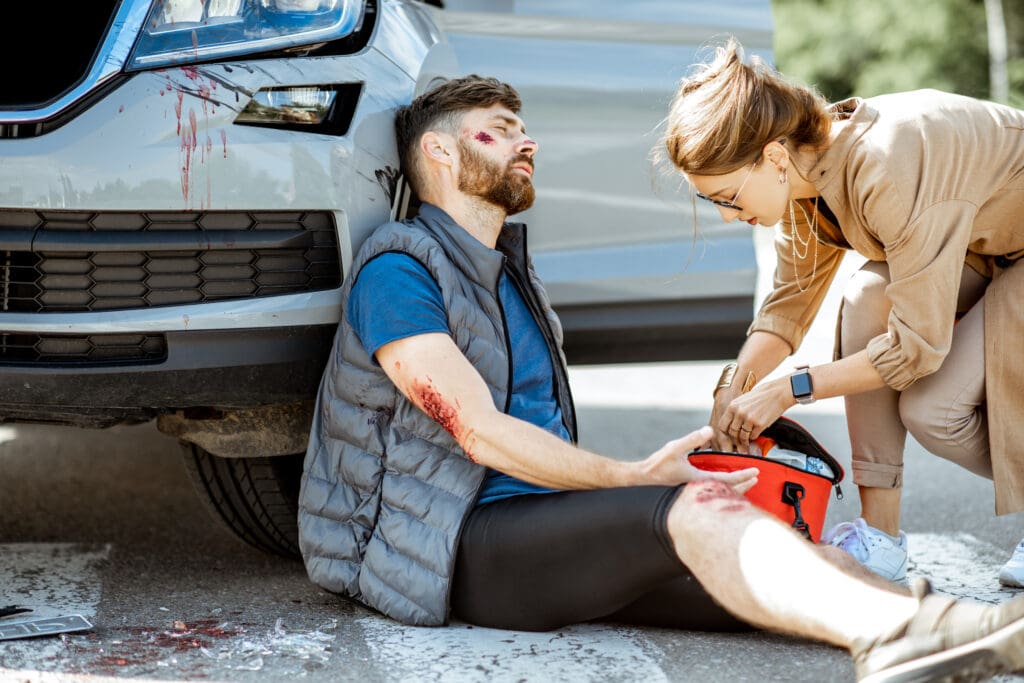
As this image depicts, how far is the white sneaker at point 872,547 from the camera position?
2.73 m

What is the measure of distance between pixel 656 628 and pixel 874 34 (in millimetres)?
18434

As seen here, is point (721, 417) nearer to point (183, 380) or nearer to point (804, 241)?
point (804, 241)

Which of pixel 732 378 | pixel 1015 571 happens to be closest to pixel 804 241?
pixel 732 378

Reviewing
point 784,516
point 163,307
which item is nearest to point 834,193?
point 784,516

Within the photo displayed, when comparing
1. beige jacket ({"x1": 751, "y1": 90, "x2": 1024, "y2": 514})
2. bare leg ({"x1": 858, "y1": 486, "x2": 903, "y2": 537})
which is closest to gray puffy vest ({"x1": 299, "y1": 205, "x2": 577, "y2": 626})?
beige jacket ({"x1": 751, "y1": 90, "x2": 1024, "y2": 514})

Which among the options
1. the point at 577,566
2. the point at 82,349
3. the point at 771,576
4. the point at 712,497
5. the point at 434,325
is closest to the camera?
the point at 771,576

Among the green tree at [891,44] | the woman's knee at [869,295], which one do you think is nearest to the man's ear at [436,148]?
the woman's knee at [869,295]

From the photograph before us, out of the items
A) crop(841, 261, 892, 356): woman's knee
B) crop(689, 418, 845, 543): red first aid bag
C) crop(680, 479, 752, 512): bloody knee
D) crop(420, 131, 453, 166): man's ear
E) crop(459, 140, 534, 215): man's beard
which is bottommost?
crop(689, 418, 845, 543): red first aid bag

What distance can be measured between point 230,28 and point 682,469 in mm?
1323

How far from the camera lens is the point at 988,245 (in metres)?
2.78

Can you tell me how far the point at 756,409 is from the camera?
2736 mm

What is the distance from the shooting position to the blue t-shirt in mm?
2486

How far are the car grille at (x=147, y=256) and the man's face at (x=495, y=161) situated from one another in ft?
1.20

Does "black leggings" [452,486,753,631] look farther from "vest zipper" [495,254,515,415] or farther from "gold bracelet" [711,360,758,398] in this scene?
"gold bracelet" [711,360,758,398]
